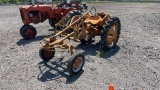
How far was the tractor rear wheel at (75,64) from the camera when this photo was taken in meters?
6.36

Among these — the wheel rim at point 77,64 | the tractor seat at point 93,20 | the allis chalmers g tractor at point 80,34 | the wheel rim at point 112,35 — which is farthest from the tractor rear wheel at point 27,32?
the wheel rim at point 77,64

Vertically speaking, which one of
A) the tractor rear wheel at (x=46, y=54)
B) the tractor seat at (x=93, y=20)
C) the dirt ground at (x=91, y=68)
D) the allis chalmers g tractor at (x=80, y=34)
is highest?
the tractor seat at (x=93, y=20)

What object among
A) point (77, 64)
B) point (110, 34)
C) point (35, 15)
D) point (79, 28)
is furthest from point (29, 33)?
point (77, 64)

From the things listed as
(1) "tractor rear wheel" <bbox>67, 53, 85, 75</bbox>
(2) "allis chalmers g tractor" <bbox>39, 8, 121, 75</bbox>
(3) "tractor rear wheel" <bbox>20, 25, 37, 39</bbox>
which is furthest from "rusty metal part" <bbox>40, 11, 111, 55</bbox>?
(3) "tractor rear wheel" <bbox>20, 25, 37, 39</bbox>

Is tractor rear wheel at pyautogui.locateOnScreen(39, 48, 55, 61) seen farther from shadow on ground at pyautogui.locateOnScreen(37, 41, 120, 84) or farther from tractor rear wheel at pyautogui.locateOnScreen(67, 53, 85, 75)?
tractor rear wheel at pyautogui.locateOnScreen(67, 53, 85, 75)

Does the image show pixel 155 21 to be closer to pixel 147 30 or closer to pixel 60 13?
pixel 147 30

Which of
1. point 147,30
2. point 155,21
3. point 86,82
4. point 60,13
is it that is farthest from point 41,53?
point 155,21

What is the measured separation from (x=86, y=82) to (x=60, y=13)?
6985mm

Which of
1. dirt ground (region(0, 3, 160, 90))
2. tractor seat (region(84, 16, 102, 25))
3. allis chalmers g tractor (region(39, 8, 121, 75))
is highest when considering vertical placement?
tractor seat (region(84, 16, 102, 25))

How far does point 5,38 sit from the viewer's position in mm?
11328

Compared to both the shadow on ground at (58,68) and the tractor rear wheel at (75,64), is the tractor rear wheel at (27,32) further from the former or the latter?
the tractor rear wheel at (75,64)

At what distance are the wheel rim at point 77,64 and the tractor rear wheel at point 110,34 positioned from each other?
6.01 feet

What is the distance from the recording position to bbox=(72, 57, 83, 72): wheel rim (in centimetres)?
659

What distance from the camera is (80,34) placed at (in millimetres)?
8047
